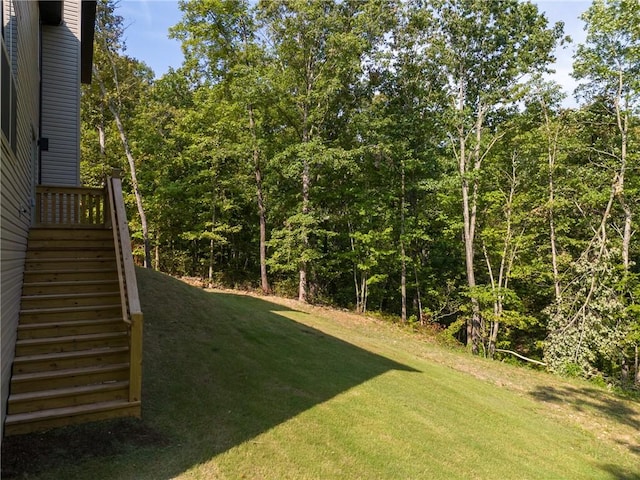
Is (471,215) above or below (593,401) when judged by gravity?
above

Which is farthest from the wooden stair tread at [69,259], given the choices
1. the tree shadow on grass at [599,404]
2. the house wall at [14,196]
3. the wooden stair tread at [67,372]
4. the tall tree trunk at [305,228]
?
the tall tree trunk at [305,228]

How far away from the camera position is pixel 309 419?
5.41 meters

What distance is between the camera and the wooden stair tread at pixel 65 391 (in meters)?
4.21

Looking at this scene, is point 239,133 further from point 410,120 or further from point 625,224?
point 625,224

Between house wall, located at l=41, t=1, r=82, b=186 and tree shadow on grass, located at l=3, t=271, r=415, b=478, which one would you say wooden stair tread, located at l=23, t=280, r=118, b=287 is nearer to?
tree shadow on grass, located at l=3, t=271, r=415, b=478

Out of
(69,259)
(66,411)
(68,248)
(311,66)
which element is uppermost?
(311,66)

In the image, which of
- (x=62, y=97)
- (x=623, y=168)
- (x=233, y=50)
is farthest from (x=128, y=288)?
(x=233, y=50)

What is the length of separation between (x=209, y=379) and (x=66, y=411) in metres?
2.06

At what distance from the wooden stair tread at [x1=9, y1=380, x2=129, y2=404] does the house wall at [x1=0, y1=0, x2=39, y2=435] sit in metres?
0.14

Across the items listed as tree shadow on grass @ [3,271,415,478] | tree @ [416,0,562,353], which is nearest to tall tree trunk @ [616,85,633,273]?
tree @ [416,0,562,353]

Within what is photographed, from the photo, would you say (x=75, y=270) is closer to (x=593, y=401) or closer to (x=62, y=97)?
(x=62, y=97)

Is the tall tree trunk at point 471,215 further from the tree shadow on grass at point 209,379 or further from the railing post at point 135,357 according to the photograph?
the railing post at point 135,357

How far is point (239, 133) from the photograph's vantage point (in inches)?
765

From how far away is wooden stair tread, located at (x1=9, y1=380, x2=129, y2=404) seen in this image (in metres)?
4.21
